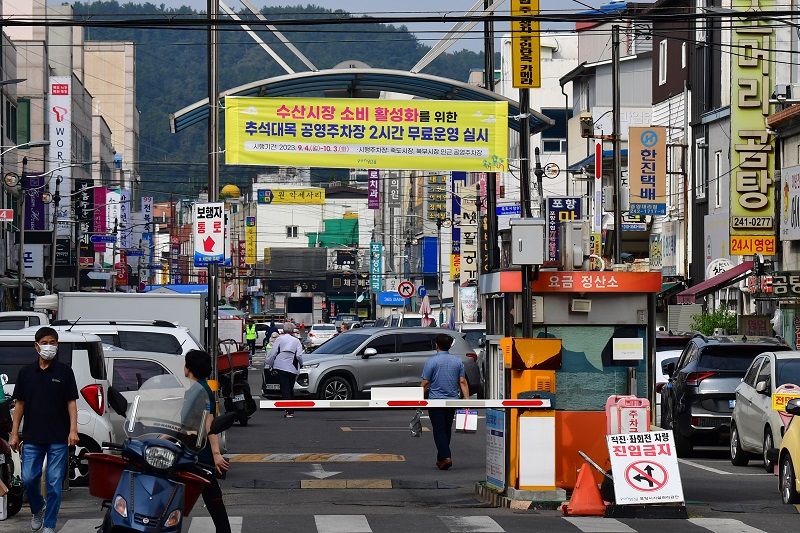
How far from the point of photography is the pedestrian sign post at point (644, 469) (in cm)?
1340

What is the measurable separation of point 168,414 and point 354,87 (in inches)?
506

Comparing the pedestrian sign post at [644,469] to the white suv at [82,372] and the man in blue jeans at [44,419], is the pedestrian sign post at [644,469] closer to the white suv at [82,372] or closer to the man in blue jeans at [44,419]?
the man in blue jeans at [44,419]

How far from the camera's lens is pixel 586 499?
1358 centimetres

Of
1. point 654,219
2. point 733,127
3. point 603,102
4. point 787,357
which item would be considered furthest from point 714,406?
point 603,102

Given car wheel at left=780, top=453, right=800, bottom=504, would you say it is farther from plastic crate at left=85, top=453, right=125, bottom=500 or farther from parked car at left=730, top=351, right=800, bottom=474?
plastic crate at left=85, top=453, right=125, bottom=500

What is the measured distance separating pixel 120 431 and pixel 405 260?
108604mm

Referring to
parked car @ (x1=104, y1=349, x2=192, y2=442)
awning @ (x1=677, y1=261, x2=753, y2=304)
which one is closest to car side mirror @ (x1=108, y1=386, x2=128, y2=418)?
parked car @ (x1=104, y1=349, x2=192, y2=442)

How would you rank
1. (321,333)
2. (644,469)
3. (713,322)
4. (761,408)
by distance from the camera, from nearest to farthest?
(644,469) < (761,408) < (713,322) < (321,333)

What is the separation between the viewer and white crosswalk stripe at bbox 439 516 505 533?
40.4 ft

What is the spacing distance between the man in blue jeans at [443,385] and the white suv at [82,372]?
14.3 ft

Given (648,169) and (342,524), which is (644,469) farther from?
(648,169)

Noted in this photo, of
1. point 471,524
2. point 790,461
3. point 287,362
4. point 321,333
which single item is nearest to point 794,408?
point 790,461

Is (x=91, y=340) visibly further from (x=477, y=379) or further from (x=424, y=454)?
(x=477, y=379)

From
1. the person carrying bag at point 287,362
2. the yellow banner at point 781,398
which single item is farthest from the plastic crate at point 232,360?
the yellow banner at point 781,398
